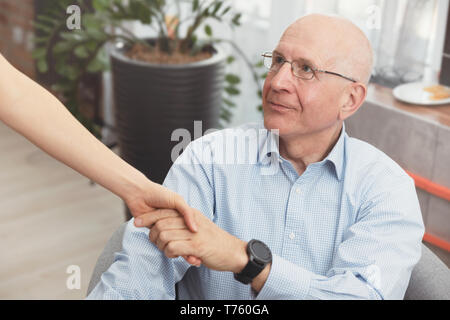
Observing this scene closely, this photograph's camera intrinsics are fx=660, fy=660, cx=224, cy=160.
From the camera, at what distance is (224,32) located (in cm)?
360

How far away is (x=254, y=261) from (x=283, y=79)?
48cm

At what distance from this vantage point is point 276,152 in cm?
166

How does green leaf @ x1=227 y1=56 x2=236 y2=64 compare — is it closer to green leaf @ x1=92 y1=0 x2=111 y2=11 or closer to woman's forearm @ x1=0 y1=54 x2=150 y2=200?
green leaf @ x1=92 y1=0 x2=111 y2=11

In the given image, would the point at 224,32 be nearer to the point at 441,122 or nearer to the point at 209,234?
the point at 441,122

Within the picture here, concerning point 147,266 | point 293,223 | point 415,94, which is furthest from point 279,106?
point 415,94

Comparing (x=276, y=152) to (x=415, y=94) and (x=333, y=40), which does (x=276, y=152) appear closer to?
(x=333, y=40)

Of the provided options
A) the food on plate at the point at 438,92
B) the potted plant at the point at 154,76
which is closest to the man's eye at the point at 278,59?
the food on plate at the point at 438,92

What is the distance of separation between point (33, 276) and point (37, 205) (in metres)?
0.62

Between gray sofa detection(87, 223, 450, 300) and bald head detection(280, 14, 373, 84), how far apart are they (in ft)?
1.64

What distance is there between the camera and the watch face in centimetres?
138

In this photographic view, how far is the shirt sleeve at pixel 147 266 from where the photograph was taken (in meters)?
1.48

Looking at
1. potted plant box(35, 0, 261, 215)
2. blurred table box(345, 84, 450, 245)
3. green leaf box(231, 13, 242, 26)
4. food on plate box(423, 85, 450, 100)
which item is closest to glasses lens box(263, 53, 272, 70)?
blurred table box(345, 84, 450, 245)

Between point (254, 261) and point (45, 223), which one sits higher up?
point (254, 261)
